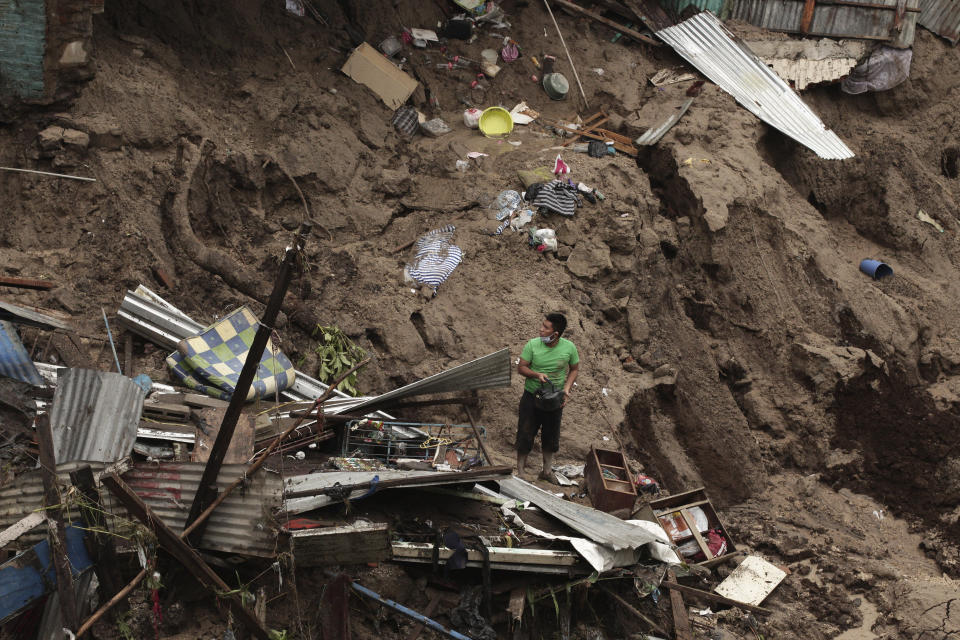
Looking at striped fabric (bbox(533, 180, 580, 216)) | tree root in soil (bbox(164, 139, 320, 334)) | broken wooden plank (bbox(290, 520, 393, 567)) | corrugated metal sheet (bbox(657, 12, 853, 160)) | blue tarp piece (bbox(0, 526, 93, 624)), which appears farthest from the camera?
corrugated metal sheet (bbox(657, 12, 853, 160))

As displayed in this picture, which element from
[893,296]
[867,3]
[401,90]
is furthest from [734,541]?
[867,3]

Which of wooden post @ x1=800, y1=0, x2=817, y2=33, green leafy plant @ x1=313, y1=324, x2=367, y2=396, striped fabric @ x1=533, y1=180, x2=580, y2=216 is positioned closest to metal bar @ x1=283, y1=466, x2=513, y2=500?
green leafy plant @ x1=313, y1=324, x2=367, y2=396

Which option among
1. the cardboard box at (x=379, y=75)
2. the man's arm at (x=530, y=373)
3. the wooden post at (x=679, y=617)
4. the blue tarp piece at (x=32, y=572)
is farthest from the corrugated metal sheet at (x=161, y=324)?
the cardboard box at (x=379, y=75)

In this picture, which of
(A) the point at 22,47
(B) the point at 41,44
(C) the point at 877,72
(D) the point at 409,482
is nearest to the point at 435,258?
(D) the point at 409,482

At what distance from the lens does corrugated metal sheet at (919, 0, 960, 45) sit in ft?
45.0

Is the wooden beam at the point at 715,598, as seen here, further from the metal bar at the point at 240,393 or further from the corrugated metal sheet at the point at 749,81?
the corrugated metal sheet at the point at 749,81

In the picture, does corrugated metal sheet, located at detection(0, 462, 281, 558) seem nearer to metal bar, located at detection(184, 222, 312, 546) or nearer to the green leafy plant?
metal bar, located at detection(184, 222, 312, 546)

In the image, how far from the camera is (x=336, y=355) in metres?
8.15

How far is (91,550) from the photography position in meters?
4.94

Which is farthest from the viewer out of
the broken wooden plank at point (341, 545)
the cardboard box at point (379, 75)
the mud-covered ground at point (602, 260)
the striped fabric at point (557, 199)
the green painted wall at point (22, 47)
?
the cardboard box at point (379, 75)

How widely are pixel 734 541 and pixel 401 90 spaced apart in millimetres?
6404

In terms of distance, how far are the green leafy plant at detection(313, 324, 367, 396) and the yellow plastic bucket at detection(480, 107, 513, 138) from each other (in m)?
3.80

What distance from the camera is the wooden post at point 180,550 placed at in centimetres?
453

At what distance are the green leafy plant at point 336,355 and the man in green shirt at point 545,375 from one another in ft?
5.33
